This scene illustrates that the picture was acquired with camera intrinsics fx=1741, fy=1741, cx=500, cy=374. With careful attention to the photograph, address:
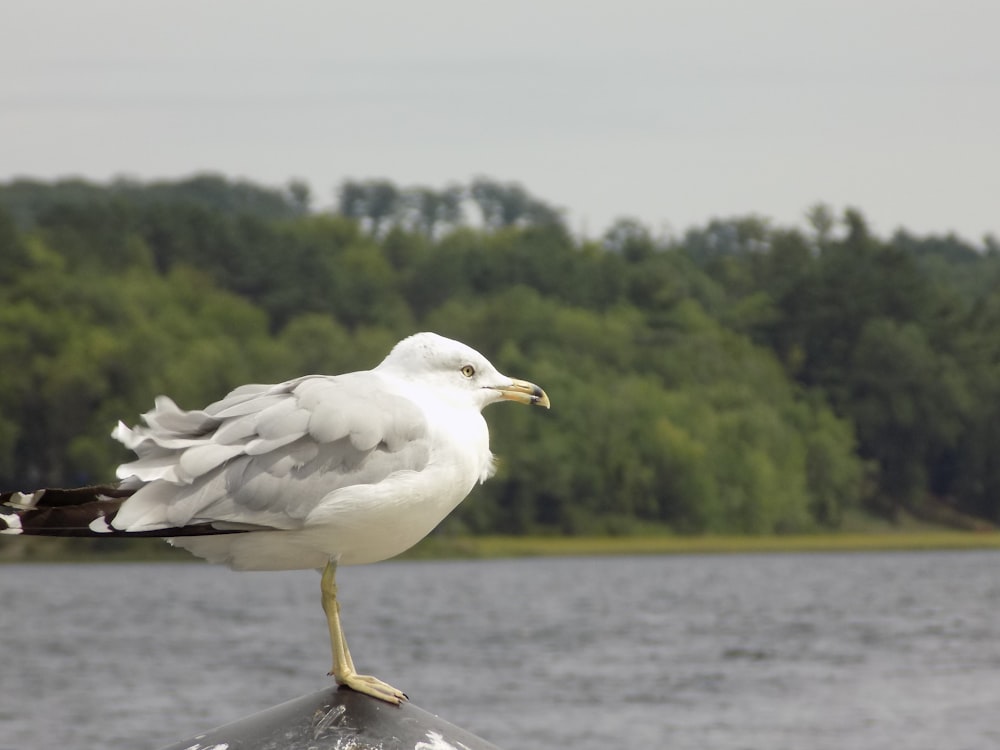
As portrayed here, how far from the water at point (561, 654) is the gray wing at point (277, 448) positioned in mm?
27149

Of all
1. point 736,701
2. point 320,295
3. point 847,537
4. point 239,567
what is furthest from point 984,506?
point 239,567

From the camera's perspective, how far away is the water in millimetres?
35500

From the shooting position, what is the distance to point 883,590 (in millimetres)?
74500

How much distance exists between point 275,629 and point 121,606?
1429cm

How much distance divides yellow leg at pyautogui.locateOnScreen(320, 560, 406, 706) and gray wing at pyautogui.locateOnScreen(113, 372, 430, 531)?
244mm

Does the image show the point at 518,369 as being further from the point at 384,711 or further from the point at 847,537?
the point at 384,711

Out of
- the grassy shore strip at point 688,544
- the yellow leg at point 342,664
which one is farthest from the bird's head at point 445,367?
the grassy shore strip at point 688,544

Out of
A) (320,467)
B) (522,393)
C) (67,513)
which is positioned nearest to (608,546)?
(522,393)

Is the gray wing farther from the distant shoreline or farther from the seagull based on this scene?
the distant shoreline

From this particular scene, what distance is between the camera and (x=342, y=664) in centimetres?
504

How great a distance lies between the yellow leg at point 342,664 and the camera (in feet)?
15.9

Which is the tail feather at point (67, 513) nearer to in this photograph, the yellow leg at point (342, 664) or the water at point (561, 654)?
the yellow leg at point (342, 664)

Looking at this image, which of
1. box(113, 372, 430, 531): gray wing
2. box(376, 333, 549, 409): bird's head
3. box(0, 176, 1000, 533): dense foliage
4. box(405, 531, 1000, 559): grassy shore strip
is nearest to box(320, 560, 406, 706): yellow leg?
box(113, 372, 430, 531): gray wing

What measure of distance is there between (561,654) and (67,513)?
47147 mm
